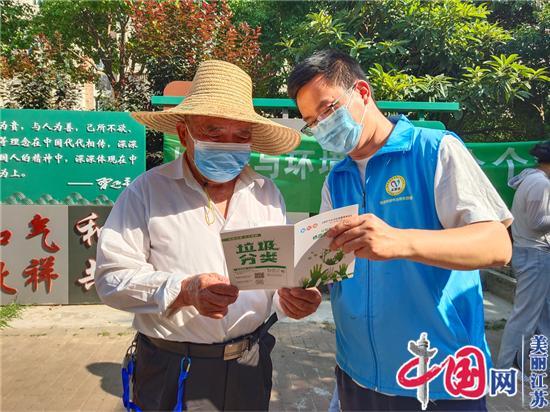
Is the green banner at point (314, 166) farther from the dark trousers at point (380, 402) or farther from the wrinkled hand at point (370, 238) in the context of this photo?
the wrinkled hand at point (370, 238)

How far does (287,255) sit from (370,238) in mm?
291

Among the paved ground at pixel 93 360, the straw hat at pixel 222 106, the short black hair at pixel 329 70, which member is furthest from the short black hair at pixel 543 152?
the short black hair at pixel 329 70

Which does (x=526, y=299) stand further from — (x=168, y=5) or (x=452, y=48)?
(x=168, y=5)

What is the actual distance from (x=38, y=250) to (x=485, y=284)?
6.13 metres

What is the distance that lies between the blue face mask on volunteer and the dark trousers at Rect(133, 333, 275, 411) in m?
0.89

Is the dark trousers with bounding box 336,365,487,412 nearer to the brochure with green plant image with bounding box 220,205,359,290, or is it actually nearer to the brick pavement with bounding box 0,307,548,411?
the brochure with green plant image with bounding box 220,205,359,290

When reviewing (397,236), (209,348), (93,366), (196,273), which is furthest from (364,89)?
(93,366)

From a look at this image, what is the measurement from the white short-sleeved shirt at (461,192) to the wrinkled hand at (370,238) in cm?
27

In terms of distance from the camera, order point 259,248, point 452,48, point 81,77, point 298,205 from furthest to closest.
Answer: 1. point 81,77
2. point 452,48
3. point 298,205
4. point 259,248

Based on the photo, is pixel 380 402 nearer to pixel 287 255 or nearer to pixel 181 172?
pixel 287 255

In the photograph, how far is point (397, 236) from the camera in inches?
49.0

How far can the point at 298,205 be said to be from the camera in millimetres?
5766

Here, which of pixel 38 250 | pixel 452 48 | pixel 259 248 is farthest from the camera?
pixel 452 48

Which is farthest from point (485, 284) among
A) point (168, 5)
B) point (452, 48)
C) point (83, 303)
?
point (168, 5)
